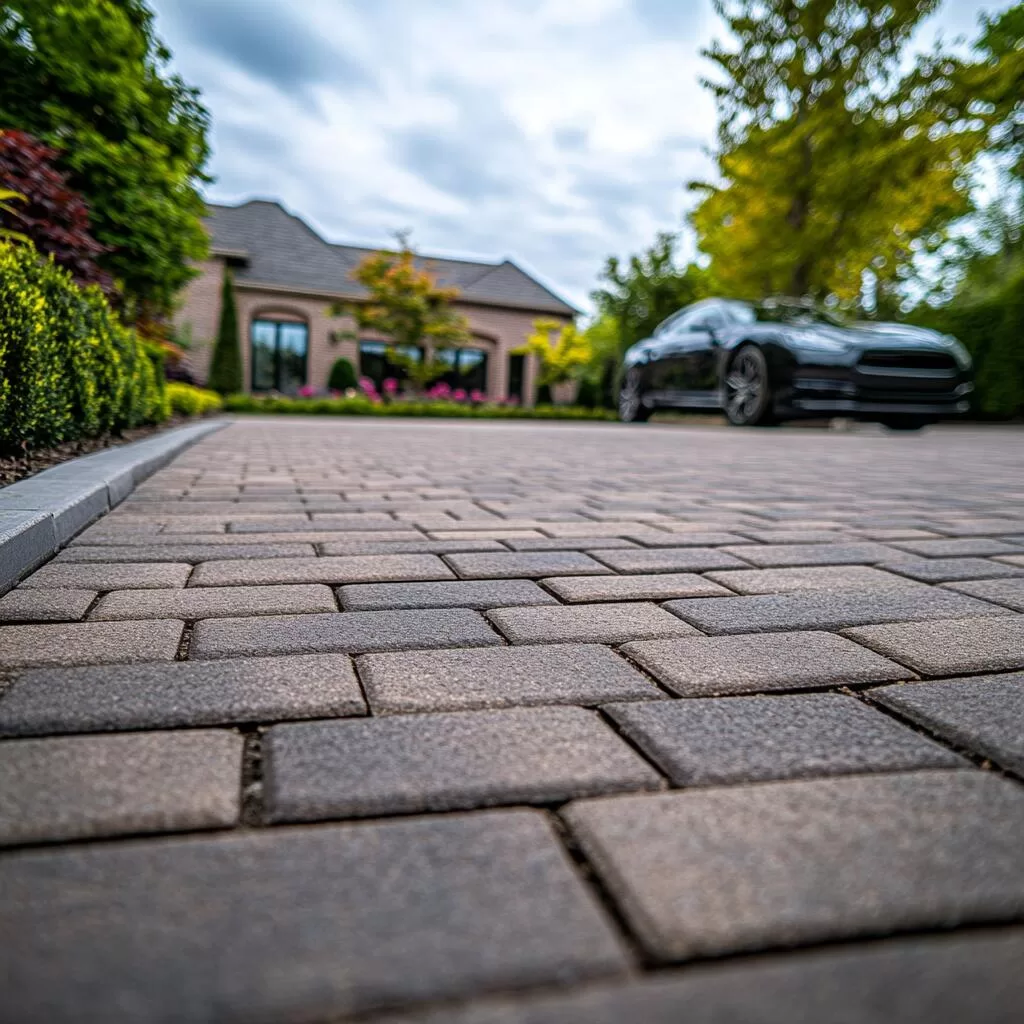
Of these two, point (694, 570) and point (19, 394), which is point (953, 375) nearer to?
point (694, 570)

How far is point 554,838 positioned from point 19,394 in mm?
3157

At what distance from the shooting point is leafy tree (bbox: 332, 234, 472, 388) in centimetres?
2017

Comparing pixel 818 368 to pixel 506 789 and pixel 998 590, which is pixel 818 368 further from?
pixel 506 789

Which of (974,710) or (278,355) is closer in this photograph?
(974,710)

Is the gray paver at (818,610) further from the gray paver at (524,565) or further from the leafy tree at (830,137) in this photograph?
the leafy tree at (830,137)

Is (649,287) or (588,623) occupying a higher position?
(649,287)

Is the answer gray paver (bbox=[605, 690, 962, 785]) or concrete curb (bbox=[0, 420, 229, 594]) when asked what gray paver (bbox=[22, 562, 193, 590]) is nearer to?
concrete curb (bbox=[0, 420, 229, 594])

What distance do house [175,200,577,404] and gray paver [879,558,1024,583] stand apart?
2114 cm

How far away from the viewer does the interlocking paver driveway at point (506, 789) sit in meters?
0.65

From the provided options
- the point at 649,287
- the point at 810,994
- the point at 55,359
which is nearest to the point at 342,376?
A: the point at 649,287

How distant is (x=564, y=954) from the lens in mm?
671

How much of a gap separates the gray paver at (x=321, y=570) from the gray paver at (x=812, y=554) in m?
1.01

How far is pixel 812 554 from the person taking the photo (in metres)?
2.47

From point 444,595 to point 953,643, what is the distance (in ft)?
3.79
